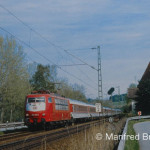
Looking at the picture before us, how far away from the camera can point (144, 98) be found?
2721 inches

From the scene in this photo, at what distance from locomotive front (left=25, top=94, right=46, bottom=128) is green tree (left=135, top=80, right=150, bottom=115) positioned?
4291cm

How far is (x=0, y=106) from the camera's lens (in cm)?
4822

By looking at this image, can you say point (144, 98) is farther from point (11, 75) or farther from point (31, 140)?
point (31, 140)

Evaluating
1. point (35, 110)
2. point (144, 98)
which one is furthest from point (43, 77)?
point (35, 110)

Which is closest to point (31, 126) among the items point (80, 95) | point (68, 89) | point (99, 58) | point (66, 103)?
point (66, 103)

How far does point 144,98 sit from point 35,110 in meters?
44.1

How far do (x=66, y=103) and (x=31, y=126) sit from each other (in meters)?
8.12

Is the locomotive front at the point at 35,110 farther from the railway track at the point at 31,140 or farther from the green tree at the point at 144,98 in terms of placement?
the green tree at the point at 144,98

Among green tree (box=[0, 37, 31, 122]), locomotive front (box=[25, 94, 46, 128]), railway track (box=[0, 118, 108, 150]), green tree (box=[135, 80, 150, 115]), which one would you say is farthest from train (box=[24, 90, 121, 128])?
green tree (box=[135, 80, 150, 115])

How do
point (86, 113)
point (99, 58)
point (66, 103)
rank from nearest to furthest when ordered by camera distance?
point (66, 103), point (99, 58), point (86, 113)

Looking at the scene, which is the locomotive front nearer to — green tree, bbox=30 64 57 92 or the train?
the train

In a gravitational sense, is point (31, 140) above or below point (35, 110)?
below

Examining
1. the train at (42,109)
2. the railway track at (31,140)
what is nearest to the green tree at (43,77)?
the train at (42,109)

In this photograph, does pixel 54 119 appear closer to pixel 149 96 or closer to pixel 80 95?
pixel 149 96
